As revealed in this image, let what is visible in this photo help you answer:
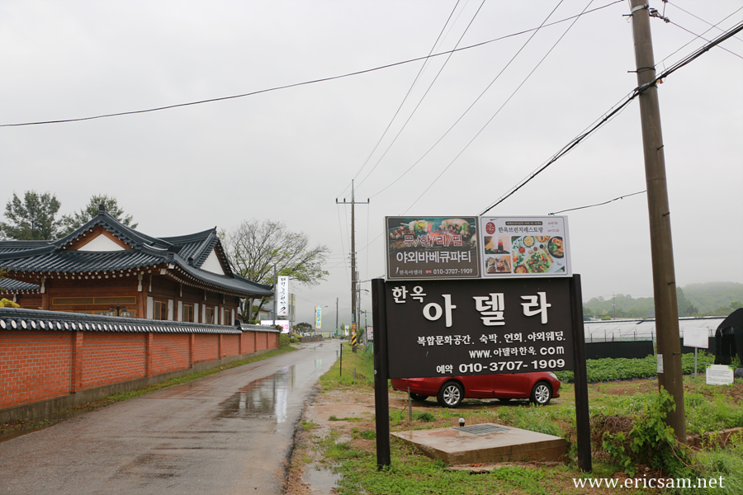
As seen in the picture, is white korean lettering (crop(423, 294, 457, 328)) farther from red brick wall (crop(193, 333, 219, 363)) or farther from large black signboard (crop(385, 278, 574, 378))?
red brick wall (crop(193, 333, 219, 363))

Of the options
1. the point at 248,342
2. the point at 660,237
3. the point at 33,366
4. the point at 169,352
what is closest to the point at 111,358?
the point at 33,366

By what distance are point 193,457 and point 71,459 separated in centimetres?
154

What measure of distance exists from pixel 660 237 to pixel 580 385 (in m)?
2.25

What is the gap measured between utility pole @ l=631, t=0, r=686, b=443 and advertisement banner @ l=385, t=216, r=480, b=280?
2378mm

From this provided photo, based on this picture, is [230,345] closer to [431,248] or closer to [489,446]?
[489,446]

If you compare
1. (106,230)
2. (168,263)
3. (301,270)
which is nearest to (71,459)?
(168,263)

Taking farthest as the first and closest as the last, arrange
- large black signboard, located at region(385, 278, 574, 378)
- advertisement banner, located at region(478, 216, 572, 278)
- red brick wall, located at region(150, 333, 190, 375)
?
red brick wall, located at region(150, 333, 190, 375) → advertisement banner, located at region(478, 216, 572, 278) → large black signboard, located at region(385, 278, 574, 378)

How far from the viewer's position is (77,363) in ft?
36.9

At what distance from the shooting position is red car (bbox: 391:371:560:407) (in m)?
13.6

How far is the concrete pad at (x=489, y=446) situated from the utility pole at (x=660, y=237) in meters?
1.65

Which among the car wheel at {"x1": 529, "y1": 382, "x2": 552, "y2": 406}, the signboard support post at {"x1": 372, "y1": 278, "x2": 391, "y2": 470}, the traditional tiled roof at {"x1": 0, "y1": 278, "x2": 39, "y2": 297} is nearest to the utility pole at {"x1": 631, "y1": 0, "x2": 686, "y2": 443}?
the signboard support post at {"x1": 372, "y1": 278, "x2": 391, "y2": 470}

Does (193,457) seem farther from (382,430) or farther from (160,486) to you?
(382,430)

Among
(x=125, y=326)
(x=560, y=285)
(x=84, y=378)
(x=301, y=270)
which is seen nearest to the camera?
(x=560, y=285)

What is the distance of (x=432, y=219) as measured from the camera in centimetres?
696
